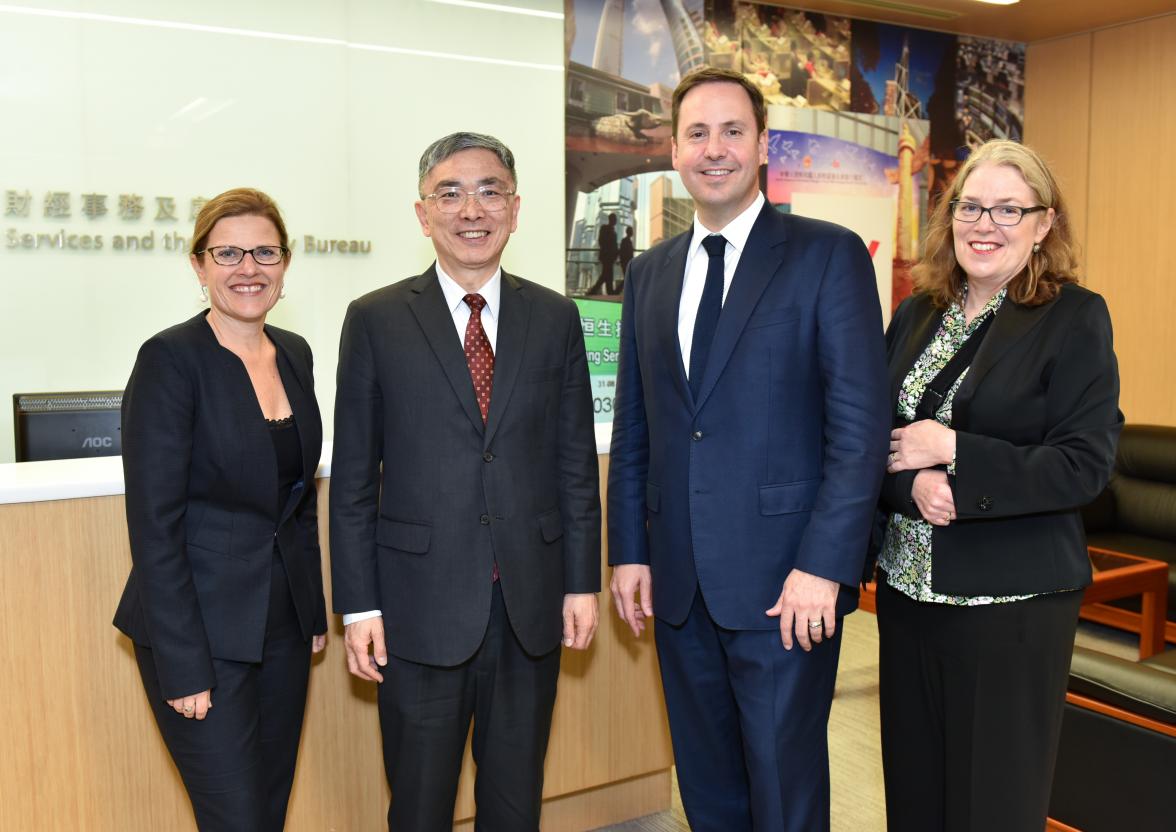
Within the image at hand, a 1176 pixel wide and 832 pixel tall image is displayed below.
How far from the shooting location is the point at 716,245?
6.89ft

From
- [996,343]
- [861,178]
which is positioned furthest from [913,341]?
[861,178]

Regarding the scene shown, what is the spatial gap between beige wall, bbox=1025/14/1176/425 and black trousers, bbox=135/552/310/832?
19.8ft

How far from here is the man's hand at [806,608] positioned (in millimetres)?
1921

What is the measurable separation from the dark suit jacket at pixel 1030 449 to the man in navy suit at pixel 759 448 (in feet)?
0.64

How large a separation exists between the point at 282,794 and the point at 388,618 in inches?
17.7

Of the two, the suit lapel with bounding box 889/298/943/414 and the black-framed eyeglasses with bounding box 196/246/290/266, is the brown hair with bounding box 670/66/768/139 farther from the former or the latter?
the black-framed eyeglasses with bounding box 196/246/290/266

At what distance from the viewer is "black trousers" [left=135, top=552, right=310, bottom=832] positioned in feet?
6.16

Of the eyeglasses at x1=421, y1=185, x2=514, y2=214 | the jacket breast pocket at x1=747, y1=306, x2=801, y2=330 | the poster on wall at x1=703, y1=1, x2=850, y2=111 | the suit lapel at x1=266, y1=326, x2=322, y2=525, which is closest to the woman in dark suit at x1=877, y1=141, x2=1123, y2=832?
the jacket breast pocket at x1=747, y1=306, x2=801, y2=330

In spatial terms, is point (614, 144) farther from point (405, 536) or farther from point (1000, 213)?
point (405, 536)

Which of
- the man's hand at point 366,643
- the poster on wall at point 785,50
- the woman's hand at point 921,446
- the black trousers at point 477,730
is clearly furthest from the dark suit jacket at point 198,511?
the poster on wall at point 785,50

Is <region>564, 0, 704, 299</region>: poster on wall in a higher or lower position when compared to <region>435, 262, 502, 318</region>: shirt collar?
higher

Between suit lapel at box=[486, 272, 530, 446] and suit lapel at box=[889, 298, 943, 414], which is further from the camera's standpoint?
suit lapel at box=[889, 298, 943, 414]

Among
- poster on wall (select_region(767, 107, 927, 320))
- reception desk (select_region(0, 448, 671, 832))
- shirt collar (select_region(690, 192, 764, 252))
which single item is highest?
poster on wall (select_region(767, 107, 927, 320))

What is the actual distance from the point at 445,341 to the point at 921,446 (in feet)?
3.33
